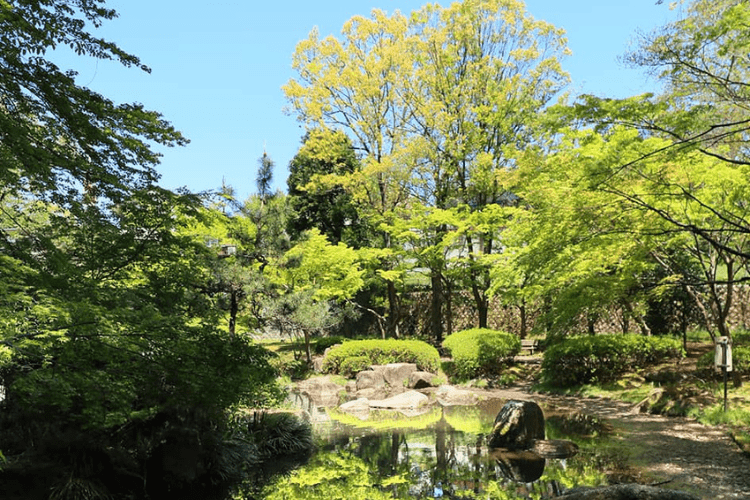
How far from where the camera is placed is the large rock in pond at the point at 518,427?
887cm

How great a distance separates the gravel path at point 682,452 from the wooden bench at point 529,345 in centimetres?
694

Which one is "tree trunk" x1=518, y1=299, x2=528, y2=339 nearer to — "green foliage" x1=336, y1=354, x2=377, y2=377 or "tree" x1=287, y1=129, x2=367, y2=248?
"green foliage" x1=336, y1=354, x2=377, y2=377

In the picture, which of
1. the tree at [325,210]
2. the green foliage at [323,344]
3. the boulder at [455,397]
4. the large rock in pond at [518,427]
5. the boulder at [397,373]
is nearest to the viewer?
the large rock in pond at [518,427]

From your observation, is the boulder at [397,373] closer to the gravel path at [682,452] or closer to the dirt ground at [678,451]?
the dirt ground at [678,451]

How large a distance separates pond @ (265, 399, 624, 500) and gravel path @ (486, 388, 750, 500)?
524mm

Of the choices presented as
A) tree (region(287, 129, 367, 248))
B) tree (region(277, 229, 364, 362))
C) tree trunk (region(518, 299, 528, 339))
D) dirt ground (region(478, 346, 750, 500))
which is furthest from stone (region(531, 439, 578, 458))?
tree (region(287, 129, 367, 248))

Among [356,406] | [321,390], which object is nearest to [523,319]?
[321,390]

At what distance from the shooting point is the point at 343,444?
9461mm

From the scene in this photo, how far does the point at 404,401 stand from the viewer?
1343cm

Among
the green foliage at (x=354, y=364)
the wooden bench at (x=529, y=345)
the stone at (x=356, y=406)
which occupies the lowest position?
the stone at (x=356, y=406)

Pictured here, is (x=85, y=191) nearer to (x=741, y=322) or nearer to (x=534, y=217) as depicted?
Answer: (x=534, y=217)

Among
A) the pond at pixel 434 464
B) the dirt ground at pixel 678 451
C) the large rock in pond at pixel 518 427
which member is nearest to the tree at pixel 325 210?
the pond at pixel 434 464

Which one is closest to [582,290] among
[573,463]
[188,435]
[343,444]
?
[573,463]

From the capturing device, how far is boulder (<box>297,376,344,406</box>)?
14.1 metres
